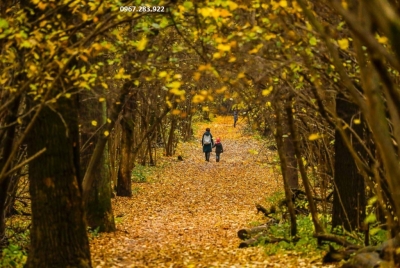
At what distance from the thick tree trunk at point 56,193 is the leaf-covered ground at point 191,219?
2.06m

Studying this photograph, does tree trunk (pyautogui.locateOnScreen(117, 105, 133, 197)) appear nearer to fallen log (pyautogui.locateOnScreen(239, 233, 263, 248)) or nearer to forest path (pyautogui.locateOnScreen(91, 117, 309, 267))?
forest path (pyautogui.locateOnScreen(91, 117, 309, 267))

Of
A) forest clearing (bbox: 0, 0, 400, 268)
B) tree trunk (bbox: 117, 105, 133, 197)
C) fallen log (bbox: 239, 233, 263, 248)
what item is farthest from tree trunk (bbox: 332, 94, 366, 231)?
tree trunk (bbox: 117, 105, 133, 197)

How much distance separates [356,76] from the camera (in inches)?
291

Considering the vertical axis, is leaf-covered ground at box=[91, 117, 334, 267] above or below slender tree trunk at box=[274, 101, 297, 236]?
below

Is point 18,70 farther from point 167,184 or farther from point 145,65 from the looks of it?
point 167,184

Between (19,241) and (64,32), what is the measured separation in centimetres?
553

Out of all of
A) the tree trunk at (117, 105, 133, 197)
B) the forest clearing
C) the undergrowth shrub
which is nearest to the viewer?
the forest clearing

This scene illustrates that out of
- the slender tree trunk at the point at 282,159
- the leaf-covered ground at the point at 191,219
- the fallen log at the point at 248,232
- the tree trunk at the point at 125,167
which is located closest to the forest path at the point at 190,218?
the leaf-covered ground at the point at 191,219

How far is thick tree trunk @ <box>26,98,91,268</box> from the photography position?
761 centimetres

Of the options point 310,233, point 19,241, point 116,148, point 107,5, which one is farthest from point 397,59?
point 116,148

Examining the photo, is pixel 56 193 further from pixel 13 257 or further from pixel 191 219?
pixel 191 219

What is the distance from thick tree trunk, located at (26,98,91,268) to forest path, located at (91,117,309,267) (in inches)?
77.1

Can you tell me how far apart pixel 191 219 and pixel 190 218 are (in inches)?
7.5

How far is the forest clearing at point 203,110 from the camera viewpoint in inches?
215
